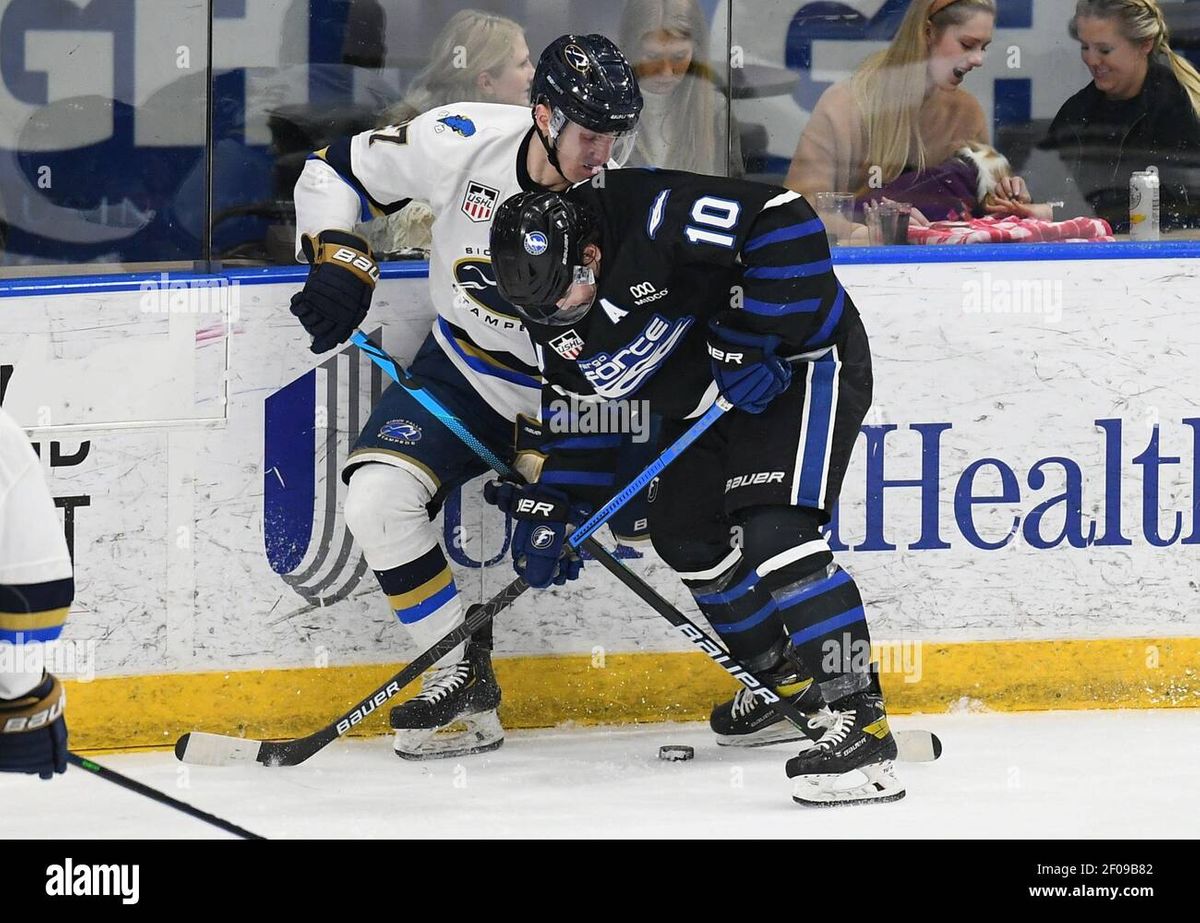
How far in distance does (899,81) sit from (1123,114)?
49cm

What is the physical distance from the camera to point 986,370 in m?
3.78

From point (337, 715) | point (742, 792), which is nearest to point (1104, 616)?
point (742, 792)

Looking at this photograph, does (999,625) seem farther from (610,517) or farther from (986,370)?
(610,517)

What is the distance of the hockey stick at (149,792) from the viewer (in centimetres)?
253

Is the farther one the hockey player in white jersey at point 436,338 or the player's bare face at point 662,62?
the player's bare face at point 662,62

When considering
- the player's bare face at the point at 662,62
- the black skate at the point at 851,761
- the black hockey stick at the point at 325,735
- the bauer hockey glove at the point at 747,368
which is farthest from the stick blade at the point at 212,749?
the player's bare face at the point at 662,62

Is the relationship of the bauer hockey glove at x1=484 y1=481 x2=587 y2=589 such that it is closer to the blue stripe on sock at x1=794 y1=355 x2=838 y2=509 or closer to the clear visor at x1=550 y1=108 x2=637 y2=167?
the blue stripe on sock at x1=794 y1=355 x2=838 y2=509

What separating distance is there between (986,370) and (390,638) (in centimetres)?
132

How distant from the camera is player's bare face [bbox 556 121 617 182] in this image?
3.19m

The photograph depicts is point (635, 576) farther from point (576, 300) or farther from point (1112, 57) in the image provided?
point (1112, 57)

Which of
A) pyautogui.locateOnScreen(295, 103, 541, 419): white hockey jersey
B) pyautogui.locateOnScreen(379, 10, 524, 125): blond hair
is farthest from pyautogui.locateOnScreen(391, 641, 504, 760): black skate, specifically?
pyautogui.locateOnScreen(379, 10, 524, 125): blond hair

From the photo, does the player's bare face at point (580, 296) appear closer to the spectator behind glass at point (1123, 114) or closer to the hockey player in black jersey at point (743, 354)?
the hockey player in black jersey at point (743, 354)

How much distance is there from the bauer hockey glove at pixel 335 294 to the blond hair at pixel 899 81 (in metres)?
1.20

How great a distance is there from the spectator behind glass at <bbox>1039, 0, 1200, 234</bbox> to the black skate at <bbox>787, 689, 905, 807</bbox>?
1.43 metres
